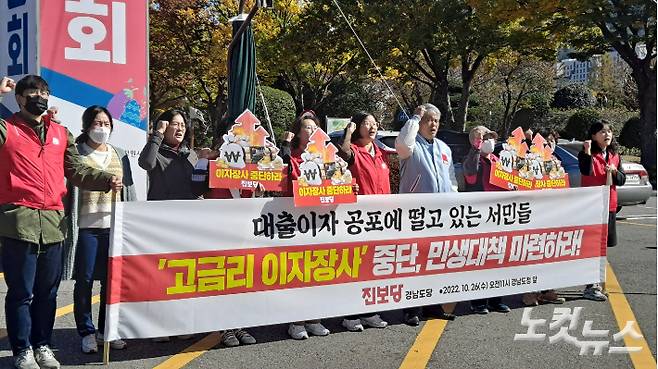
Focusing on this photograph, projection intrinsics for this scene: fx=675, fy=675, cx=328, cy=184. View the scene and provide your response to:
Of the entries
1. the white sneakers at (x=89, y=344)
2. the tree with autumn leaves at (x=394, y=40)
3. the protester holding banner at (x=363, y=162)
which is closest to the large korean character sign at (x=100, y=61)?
the white sneakers at (x=89, y=344)

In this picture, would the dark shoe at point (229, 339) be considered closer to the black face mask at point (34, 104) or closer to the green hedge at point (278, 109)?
the black face mask at point (34, 104)

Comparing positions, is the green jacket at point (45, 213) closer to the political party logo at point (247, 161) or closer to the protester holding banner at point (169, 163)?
the protester holding banner at point (169, 163)

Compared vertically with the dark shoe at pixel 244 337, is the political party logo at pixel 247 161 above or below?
above

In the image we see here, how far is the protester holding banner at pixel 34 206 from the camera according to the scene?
3947mm

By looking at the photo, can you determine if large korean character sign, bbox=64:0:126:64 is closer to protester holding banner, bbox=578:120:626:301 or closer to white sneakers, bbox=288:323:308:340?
white sneakers, bbox=288:323:308:340

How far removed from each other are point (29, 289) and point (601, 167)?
5081mm

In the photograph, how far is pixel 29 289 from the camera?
4105mm

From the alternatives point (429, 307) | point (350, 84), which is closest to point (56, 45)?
point (429, 307)

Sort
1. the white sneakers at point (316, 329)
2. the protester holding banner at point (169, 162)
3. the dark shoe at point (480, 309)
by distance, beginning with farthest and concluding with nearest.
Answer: the dark shoe at point (480, 309)
the white sneakers at point (316, 329)
the protester holding banner at point (169, 162)

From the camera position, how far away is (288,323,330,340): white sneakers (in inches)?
197

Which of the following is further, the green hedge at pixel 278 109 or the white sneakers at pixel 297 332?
the green hedge at pixel 278 109

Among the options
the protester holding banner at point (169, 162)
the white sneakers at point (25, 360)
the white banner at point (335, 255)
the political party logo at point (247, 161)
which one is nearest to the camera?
the white sneakers at point (25, 360)

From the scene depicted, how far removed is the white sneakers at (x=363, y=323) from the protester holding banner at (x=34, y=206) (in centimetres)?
209

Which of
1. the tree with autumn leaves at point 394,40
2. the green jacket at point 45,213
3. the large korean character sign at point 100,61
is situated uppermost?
the tree with autumn leaves at point 394,40
